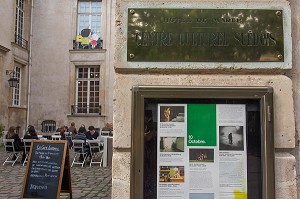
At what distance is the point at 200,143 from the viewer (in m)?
2.39

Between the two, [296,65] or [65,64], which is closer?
[296,65]

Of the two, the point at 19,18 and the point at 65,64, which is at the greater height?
the point at 19,18

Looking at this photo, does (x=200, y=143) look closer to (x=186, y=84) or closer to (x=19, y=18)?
(x=186, y=84)

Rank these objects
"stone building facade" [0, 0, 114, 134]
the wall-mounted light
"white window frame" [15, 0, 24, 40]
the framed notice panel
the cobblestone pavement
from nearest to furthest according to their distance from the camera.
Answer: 1. the framed notice panel
2. the cobblestone pavement
3. the wall-mounted light
4. "white window frame" [15, 0, 24, 40]
5. "stone building facade" [0, 0, 114, 134]

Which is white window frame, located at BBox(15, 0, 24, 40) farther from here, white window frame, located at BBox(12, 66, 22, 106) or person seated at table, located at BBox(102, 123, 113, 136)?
person seated at table, located at BBox(102, 123, 113, 136)

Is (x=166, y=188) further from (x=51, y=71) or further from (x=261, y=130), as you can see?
(x=51, y=71)

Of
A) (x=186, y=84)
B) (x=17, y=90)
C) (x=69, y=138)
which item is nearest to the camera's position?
(x=186, y=84)

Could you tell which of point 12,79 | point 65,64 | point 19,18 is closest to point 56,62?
point 65,64

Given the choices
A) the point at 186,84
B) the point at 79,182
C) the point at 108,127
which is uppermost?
the point at 186,84

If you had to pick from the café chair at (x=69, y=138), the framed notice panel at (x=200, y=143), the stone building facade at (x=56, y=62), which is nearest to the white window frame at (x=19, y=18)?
the stone building facade at (x=56, y=62)

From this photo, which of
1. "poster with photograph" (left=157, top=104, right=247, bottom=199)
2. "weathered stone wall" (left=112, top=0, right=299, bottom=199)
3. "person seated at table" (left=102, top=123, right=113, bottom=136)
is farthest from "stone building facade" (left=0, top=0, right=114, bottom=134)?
"poster with photograph" (left=157, top=104, right=247, bottom=199)

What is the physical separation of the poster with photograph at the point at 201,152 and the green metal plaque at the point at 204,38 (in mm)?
350

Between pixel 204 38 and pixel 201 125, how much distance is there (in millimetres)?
581

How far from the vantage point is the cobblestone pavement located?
681 centimetres
